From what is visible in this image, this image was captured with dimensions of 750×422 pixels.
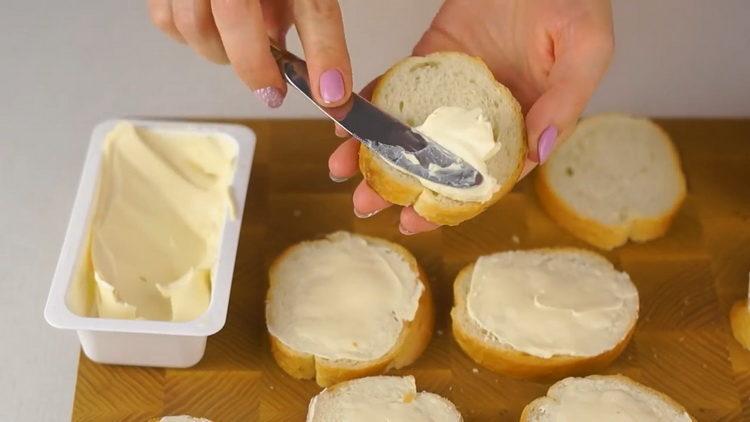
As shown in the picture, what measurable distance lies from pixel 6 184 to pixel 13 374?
2.05 feet

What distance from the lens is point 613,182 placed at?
2.77 meters

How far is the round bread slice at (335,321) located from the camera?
234cm

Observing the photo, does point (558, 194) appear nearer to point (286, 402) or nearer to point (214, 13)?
point (286, 402)

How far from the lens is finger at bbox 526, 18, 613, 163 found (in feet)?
7.05

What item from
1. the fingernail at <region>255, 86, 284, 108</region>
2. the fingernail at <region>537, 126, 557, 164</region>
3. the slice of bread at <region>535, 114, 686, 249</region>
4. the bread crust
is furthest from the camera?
the slice of bread at <region>535, 114, 686, 249</region>

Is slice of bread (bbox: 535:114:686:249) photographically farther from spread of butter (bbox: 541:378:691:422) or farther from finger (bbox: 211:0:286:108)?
finger (bbox: 211:0:286:108)

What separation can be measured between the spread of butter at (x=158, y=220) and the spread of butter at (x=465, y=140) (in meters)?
0.64

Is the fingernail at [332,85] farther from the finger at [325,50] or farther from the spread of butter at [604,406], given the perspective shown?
the spread of butter at [604,406]

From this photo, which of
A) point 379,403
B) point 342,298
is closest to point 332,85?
point 342,298

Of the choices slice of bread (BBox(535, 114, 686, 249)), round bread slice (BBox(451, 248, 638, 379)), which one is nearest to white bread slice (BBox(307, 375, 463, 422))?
round bread slice (BBox(451, 248, 638, 379))

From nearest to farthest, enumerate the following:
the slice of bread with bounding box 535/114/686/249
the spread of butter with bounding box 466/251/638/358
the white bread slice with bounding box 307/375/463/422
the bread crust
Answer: the white bread slice with bounding box 307/375/463/422, the spread of butter with bounding box 466/251/638/358, the bread crust, the slice of bread with bounding box 535/114/686/249

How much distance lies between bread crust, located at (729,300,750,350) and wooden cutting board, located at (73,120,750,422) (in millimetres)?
21

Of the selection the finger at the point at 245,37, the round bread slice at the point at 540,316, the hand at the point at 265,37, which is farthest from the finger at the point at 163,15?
the round bread slice at the point at 540,316

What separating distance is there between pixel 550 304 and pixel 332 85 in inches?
34.8
